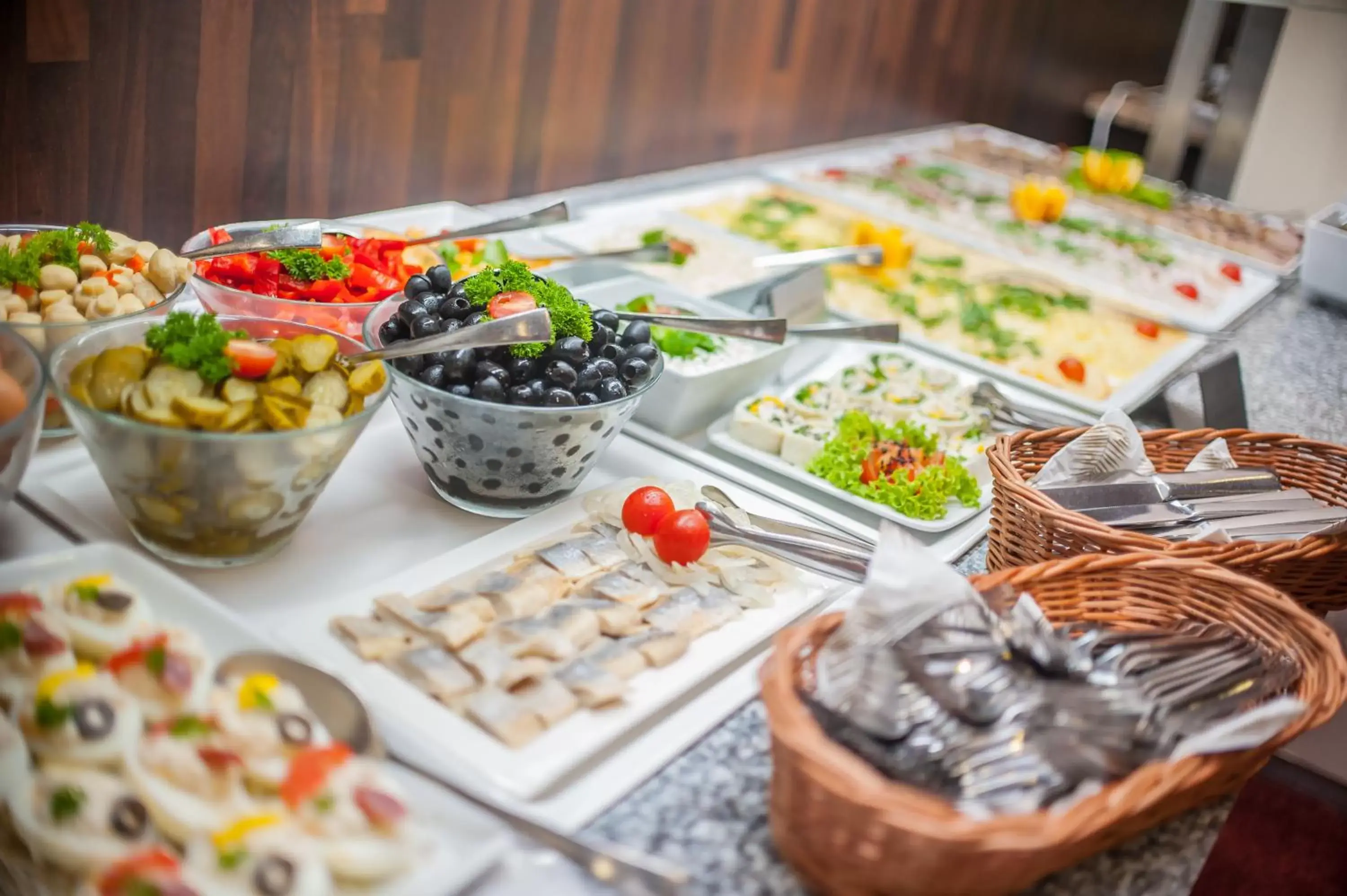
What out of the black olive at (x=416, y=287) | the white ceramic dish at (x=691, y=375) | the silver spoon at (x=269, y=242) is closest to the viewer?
the black olive at (x=416, y=287)

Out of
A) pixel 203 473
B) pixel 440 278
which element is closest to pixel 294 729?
pixel 203 473

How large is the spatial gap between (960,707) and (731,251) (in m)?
1.50

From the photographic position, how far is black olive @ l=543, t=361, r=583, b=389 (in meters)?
1.12

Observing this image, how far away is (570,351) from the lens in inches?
45.2

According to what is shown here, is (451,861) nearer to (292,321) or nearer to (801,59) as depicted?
(292,321)

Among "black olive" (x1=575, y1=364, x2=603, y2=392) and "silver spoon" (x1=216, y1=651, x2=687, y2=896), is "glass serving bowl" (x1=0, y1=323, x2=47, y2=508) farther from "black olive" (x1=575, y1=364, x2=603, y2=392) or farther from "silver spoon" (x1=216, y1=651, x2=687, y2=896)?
"black olive" (x1=575, y1=364, x2=603, y2=392)

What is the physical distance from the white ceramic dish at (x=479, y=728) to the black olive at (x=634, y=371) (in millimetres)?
174

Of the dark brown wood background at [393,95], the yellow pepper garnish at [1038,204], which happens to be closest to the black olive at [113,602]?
the dark brown wood background at [393,95]

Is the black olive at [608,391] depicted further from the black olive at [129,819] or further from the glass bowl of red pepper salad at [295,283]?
the black olive at [129,819]

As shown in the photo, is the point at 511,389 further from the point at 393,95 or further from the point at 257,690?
the point at 393,95

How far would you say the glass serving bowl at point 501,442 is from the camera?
1.12 meters

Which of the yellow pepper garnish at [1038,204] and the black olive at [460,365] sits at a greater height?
the black olive at [460,365]

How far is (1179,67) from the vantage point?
3719mm

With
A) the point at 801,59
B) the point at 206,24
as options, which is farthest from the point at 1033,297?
the point at 206,24
